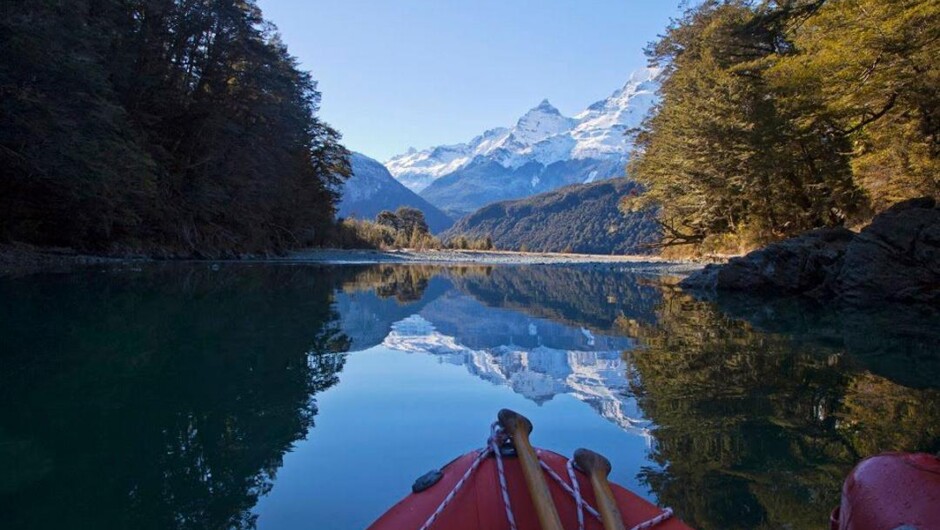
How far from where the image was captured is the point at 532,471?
1580 millimetres

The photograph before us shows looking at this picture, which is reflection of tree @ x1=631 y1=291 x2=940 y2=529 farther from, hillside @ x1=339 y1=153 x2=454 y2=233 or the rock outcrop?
hillside @ x1=339 y1=153 x2=454 y2=233

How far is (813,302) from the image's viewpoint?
9609 millimetres

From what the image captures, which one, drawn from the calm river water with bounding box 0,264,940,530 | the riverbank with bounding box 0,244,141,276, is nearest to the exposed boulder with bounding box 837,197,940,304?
the calm river water with bounding box 0,264,940,530

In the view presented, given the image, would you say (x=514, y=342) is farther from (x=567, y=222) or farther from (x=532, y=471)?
(x=567, y=222)

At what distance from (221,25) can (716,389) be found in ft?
65.3

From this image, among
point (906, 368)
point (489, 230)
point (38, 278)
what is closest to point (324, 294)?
point (38, 278)

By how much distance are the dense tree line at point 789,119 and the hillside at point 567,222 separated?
5667 centimetres

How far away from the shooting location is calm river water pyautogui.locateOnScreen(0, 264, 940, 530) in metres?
2.22

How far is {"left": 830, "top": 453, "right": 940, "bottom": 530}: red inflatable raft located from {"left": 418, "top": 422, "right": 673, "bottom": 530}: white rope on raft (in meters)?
0.44

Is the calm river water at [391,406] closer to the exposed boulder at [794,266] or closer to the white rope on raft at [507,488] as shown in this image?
the white rope on raft at [507,488]

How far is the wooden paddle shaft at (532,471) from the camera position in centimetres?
142

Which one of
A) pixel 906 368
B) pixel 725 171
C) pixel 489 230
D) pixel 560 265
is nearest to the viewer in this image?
pixel 906 368

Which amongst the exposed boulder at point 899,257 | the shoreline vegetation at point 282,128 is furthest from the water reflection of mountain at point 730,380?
the shoreline vegetation at point 282,128

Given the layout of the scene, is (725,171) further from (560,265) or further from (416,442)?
(416,442)
